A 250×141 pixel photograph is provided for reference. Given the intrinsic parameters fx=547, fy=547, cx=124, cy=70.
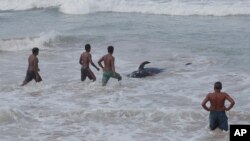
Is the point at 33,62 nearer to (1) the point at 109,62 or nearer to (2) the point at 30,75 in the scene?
(2) the point at 30,75

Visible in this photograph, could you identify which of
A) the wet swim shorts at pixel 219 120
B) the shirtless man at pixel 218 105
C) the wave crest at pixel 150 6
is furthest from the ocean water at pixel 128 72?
the shirtless man at pixel 218 105

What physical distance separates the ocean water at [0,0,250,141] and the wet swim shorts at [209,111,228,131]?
0.71 ft

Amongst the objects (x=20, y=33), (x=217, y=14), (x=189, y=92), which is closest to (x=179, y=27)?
(x=217, y=14)

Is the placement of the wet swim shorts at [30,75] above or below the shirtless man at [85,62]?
below

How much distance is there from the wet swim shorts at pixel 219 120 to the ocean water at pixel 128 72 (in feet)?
0.71

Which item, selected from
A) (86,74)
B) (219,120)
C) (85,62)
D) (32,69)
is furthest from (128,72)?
(219,120)

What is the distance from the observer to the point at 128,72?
676 inches

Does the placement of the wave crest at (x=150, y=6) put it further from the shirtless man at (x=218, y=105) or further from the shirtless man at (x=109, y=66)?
the shirtless man at (x=218, y=105)

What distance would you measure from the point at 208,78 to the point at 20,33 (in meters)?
12.1

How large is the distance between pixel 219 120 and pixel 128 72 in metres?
6.57

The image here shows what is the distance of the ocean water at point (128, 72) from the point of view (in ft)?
38.3

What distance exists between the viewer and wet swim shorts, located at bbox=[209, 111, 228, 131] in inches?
427

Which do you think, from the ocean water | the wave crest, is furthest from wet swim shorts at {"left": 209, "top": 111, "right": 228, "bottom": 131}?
the wave crest

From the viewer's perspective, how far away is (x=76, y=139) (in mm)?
10938
